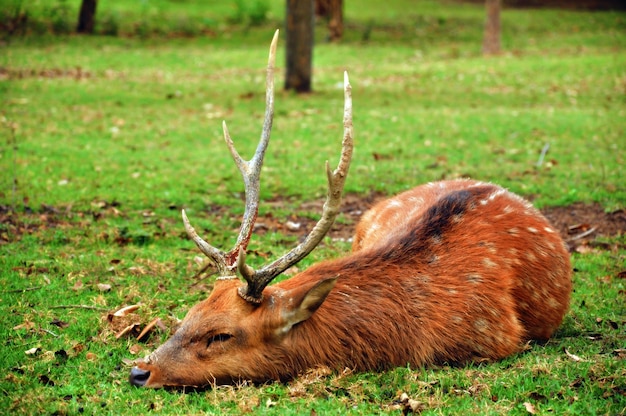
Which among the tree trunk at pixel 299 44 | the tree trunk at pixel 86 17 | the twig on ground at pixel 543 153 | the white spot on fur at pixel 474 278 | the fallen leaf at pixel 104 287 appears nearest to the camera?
the white spot on fur at pixel 474 278

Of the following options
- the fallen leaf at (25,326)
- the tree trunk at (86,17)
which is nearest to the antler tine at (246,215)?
the fallen leaf at (25,326)

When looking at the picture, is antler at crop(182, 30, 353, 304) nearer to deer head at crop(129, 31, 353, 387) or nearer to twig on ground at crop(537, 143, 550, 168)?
deer head at crop(129, 31, 353, 387)

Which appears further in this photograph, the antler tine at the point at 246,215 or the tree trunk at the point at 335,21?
the tree trunk at the point at 335,21

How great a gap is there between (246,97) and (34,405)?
37.7ft

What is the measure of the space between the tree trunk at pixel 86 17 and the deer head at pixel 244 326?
1991 cm

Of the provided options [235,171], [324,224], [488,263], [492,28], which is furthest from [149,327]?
[492,28]

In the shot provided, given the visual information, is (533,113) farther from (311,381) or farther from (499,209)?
(311,381)

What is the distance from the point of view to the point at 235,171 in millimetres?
10062

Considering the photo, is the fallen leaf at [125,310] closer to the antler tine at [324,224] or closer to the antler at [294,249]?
the antler at [294,249]

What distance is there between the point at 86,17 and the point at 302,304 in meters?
20.3

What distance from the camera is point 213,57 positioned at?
800 inches

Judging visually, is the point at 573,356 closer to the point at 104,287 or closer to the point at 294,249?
the point at 294,249

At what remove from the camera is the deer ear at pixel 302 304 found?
4.27 metres

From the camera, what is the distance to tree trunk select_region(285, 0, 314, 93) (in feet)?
47.3
